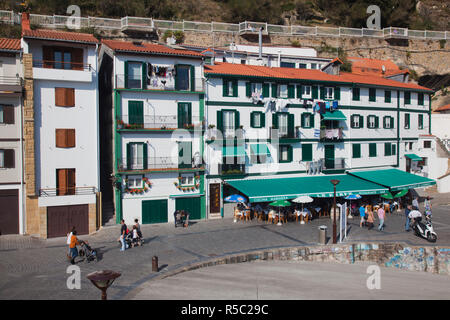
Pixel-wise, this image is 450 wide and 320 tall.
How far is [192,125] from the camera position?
108 ft

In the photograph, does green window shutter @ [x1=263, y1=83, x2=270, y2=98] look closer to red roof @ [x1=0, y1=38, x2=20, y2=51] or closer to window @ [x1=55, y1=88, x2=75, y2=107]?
window @ [x1=55, y1=88, x2=75, y2=107]

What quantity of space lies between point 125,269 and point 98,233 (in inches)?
358

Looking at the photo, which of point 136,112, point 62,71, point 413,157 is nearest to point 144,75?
point 136,112

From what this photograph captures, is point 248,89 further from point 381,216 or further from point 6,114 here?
point 6,114

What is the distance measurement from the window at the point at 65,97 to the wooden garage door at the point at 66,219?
7.00 meters

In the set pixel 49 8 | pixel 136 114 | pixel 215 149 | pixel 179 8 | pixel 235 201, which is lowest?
pixel 235 201

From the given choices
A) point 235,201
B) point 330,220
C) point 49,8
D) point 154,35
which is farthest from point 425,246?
point 49,8

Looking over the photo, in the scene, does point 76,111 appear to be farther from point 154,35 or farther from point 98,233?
point 154,35

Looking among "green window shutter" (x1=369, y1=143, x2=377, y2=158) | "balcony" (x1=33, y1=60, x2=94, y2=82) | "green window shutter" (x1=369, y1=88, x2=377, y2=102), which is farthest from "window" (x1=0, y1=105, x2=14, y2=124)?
"green window shutter" (x1=369, y1=88, x2=377, y2=102)

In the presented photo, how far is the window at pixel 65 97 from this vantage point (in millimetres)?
29172

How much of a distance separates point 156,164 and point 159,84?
19.7 ft

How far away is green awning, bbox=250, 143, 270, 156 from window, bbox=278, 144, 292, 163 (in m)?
1.52

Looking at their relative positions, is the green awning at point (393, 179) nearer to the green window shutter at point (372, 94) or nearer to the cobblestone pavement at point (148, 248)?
the cobblestone pavement at point (148, 248)

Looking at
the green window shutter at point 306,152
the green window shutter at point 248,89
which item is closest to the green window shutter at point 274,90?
the green window shutter at point 248,89
